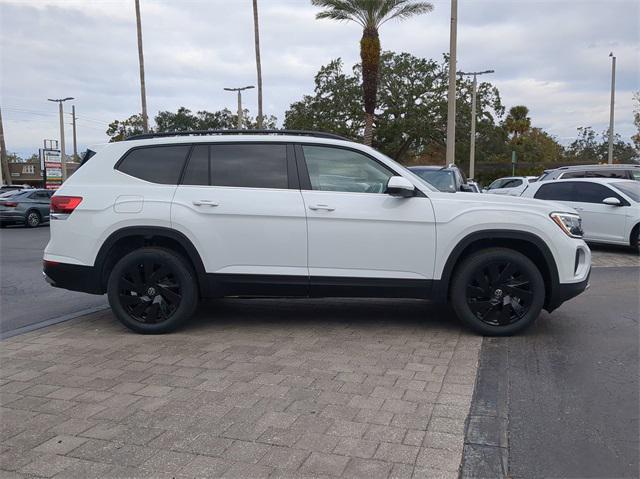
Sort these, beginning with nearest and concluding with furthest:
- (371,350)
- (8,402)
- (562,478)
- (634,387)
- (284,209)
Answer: (562,478) → (8,402) → (634,387) → (371,350) → (284,209)

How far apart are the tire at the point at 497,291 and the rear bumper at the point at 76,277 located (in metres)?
3.41

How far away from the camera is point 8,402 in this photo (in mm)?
4027

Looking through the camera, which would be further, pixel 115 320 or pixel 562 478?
pixel 115 320

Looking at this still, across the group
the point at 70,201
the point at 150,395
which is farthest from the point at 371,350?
the point at 70,201

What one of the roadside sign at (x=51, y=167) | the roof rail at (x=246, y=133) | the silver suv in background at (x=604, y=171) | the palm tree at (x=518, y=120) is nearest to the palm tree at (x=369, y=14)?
the silver suv in background at (x=604, y=171)

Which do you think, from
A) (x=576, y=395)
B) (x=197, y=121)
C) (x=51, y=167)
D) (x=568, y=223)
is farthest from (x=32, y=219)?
(x=197, y=121)

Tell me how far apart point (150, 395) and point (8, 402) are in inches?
37.3

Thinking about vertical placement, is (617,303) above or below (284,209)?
below

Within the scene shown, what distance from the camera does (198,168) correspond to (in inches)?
228

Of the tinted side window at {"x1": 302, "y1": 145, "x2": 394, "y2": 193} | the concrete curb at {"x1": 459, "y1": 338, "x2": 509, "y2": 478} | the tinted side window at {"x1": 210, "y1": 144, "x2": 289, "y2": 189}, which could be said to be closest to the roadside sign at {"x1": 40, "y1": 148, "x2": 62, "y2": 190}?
the tinted side window at {"x1": 210, "y1": 144, "x2": 289, "y2": 189}

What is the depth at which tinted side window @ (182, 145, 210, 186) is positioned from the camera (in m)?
5.75

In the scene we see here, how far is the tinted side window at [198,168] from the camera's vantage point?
18.9 feet

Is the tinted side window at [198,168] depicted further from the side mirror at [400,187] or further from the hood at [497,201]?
the hood at [497,201]

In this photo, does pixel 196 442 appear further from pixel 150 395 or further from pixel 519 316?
pixel 519 316
